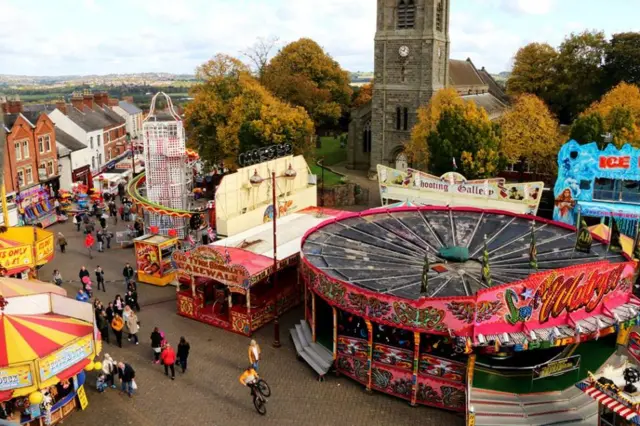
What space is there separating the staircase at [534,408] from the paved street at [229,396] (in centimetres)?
108

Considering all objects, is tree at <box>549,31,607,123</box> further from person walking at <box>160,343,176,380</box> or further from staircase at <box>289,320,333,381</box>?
person walking at <box>160,343,176,380</box>

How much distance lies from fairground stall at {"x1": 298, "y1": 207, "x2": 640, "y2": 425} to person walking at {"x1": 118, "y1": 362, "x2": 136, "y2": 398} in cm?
553

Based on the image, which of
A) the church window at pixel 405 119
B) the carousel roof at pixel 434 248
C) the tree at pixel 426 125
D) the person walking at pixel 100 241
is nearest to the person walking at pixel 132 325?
the carousel roof at pixel 434 248

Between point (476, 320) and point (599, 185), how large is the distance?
17.7 m

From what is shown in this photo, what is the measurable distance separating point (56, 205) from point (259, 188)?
19894 millimetres

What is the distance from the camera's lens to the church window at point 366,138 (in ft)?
183

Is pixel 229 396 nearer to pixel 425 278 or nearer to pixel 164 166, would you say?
pixel 425 278

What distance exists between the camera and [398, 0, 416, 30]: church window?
47.0 m

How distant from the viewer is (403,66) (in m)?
48.1

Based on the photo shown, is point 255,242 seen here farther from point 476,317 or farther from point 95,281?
point 476,317

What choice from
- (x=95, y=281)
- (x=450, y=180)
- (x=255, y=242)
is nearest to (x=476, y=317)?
(x=255, y=242)

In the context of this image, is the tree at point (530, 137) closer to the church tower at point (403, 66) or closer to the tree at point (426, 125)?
the tree at point (426, 125)

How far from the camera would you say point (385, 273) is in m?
18.7

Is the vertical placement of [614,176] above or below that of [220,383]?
above
